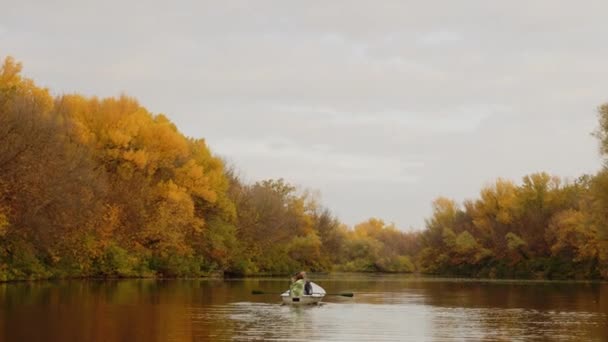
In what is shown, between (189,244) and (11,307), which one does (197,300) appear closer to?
(11,307)

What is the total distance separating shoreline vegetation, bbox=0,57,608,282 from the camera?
5600 cm

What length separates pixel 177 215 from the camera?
259 feet

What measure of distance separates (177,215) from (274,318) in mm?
43582

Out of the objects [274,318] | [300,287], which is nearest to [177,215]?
[300,287]

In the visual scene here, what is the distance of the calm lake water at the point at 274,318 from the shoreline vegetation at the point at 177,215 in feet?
25.7

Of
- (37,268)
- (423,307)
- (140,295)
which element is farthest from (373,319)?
(37,268)

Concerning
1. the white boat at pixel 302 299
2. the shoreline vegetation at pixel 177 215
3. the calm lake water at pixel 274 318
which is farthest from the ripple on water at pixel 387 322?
the shoreline vegetation at pixel 177 215

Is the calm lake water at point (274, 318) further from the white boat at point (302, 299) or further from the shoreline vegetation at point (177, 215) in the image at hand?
the shoreline vegetation at point (177, 215)

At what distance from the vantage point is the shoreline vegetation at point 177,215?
5600 cm

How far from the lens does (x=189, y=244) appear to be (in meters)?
86.8

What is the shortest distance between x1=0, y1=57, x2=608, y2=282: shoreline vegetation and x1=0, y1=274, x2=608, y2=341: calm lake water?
7840mm

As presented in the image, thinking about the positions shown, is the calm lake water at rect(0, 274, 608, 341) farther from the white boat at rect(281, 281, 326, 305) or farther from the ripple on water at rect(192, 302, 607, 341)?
the white boat at rect(281, 281, 326, 305)

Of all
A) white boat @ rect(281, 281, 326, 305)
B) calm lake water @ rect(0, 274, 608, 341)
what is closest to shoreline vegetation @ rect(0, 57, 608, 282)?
calm lake water @ rect(0, 274, 608, 341)

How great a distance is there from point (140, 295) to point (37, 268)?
56.4ft
